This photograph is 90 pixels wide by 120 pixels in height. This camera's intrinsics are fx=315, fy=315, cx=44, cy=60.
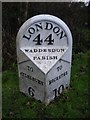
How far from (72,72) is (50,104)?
160cm

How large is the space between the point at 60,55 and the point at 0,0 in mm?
4048

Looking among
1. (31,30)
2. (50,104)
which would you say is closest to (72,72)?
(50,104)

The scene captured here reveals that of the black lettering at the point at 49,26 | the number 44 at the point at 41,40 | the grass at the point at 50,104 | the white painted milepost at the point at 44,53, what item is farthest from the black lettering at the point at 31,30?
the grass at the point at 50,104

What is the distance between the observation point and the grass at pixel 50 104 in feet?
16.8

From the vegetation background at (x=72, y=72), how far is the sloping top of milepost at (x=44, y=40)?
2.47 ft

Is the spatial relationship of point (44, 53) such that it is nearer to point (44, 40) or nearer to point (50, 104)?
point (44, 40)

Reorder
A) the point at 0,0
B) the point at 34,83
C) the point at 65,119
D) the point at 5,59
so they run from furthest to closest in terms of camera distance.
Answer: the point at 0,0 → the point at 5,59 → the point at 34,83 → the point at 65,119

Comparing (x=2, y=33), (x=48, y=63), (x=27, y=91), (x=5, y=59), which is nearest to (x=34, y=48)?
(x=48, y=63)

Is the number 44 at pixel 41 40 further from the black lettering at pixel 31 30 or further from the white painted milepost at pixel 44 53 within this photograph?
the black lettering at pixel 31 30

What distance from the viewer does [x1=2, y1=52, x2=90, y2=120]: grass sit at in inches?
202

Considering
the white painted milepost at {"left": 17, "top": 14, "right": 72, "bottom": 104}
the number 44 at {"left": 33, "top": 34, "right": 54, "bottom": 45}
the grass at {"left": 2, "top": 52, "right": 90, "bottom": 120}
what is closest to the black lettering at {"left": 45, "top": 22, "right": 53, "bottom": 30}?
the white painted milepost at {"left": 17, "top": 14, "right": 72, "bottom": 104}

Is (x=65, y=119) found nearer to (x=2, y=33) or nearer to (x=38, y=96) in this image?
(x=38, y=96)

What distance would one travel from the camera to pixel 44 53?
17.7 feet

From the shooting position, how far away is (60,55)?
17.7 ft
